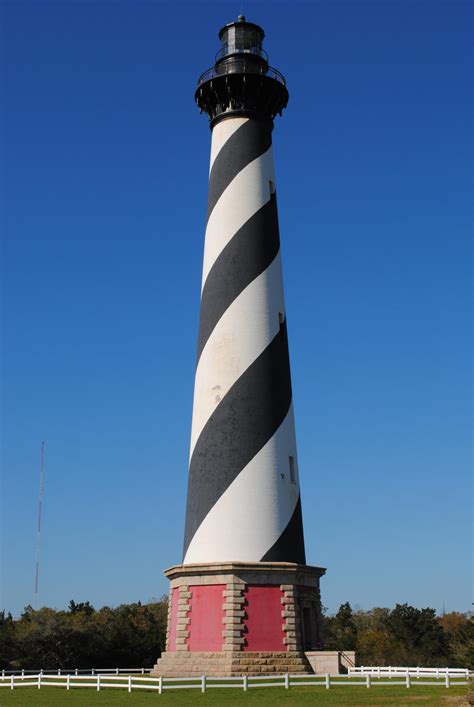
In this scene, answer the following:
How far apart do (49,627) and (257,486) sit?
20.1m

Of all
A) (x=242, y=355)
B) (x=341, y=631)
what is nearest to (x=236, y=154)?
(x=242, y=355)

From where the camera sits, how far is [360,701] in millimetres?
17094

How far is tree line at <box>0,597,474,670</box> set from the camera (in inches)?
1542

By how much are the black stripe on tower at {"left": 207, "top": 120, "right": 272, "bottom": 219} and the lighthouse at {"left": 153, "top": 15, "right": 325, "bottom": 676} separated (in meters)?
0.05

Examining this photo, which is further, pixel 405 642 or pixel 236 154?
pixel 405 642

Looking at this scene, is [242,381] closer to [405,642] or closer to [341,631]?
[405,642]

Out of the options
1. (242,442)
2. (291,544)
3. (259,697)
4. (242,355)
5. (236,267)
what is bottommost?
(259,697)

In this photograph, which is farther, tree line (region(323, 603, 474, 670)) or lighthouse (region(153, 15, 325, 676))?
tree line (region(323, 603, 474, 670))

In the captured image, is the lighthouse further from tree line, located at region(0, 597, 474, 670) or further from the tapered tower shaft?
tree line, located at region(0, 597, 474, 670)

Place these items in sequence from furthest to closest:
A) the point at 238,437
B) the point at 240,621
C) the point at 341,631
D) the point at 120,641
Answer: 1. the point at 341,631
2. the point at 120,641
3. the point at 238,437
4. the point at 240,621

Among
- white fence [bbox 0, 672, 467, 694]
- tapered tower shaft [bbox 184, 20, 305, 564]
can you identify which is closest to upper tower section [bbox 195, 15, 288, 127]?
tapered tower shaft [bbox 184, 20, 305, 564]

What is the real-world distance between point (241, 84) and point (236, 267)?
6850 millimetres

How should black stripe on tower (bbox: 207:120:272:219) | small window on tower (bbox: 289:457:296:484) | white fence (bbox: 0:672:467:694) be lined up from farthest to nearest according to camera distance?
black stripe on tower (bbox: 207:120:272:219)
small window on tower (bbox: 289:457:296:484)
white fence (bbox: 0:672:467:694)

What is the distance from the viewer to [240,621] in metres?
23.2
